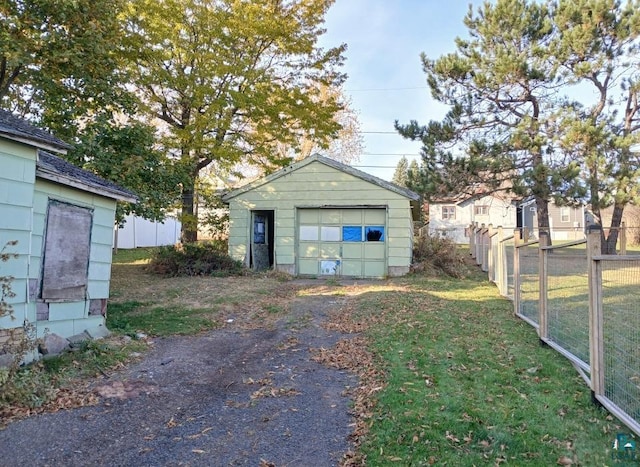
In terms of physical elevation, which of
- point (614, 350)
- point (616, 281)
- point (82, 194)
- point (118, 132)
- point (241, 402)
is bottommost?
point (241, 402)

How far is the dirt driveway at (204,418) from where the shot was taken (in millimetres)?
3438

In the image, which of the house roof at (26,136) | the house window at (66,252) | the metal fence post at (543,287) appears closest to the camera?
the house roof at (26,136)

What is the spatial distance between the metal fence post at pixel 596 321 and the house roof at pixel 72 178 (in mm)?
6616

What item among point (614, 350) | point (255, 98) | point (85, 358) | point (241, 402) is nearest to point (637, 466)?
point (614, 350)

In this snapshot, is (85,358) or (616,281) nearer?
(616,281)

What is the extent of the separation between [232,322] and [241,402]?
3.97 metres

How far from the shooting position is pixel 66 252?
6477 millimetres

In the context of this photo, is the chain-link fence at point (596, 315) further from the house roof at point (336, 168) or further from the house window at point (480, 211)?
the house window at point (480, 211)

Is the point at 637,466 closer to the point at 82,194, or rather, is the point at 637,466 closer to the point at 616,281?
the point at 616,281

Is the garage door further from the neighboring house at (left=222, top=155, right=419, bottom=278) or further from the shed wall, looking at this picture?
the shed wall

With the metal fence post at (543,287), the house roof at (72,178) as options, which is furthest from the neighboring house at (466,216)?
the house roof at (72,178)

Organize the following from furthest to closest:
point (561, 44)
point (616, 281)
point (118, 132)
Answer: point (561, 44) < point (118, 132) < point (616, 281)

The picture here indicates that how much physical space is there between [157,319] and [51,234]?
2.87 m

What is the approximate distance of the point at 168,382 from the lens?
17.0 feet
